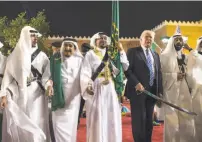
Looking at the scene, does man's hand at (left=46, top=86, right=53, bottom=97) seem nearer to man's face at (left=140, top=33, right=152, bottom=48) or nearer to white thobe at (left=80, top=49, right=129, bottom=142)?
white thobe at (left=80, top=49, right=129, bottom=142)

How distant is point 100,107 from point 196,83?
1.56 m

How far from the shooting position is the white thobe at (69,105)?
4617mm

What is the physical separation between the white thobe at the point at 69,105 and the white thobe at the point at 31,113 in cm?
19

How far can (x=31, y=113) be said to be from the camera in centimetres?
460

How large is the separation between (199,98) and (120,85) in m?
1.29

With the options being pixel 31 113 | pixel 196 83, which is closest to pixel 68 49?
pixel 31 113

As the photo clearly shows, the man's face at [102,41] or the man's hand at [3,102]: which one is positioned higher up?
the man's face at [102,41]

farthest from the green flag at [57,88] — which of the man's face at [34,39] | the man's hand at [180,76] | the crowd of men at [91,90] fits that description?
the man's hand at [180,76]

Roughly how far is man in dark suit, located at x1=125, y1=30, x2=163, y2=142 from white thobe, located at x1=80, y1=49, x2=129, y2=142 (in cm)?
29

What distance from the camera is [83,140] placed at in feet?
20.6

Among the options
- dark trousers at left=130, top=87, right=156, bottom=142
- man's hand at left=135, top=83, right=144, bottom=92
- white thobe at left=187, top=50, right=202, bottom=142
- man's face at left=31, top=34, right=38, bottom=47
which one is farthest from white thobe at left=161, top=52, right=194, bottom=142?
man's face at left=31, top=34, right=38, bottom=47

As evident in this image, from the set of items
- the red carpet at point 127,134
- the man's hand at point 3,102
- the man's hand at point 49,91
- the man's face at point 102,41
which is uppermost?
the man's face at point 102,41

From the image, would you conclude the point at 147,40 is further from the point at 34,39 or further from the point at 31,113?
the point at 31,113

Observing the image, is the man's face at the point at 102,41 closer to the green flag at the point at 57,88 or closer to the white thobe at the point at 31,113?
the green flag at the point at 57,88
